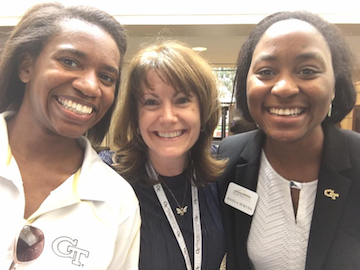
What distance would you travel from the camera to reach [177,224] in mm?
1509

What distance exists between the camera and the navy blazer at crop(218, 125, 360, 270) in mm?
1315

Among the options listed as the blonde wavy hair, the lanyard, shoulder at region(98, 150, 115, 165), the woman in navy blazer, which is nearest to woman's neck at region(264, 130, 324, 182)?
the woman in navy blazer

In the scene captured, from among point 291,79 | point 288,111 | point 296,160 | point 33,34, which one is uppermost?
point 33,34

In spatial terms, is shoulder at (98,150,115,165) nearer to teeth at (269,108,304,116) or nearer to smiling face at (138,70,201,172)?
smiling face at (138,70,201,172)

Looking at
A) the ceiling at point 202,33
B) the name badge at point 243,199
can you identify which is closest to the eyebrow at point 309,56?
the name badge at point 243,199

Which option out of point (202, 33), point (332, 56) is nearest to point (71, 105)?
point (332, 56)

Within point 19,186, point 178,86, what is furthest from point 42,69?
point 178,86

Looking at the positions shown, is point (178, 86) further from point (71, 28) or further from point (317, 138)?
point (317, 138)

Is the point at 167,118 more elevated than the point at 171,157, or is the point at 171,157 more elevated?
the point at 167,118

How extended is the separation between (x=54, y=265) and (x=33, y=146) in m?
0.46

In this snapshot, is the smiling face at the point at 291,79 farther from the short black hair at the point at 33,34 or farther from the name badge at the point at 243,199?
the short black hair at the point at 33,34

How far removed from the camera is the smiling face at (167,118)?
1.45 meters

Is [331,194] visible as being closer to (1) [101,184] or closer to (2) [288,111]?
(2) [288,111]

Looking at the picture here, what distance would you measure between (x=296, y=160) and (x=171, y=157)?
0.60 meters
